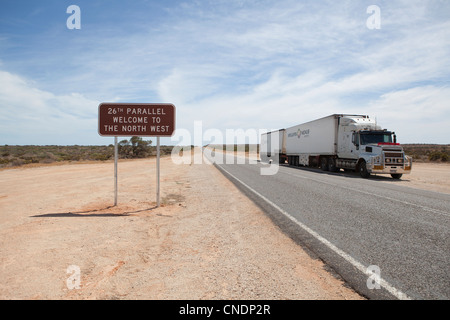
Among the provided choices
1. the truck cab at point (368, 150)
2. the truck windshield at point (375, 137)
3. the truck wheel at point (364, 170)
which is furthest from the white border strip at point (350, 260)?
the truck windshield at point (375, 137)

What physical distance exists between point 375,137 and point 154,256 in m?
18.0

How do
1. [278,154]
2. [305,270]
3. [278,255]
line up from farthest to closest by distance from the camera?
1. [278,154]
2. [278,255]
3. [305,270]

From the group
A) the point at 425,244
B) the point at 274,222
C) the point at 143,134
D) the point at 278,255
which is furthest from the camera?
the point at 143,134

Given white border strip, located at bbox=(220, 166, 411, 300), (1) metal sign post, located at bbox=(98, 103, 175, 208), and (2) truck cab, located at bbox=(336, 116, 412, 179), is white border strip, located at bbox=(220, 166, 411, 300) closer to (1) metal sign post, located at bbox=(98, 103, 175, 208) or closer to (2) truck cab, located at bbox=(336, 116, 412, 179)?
(1) metal sign post, located at bbox=(98, 103, 175, 208)

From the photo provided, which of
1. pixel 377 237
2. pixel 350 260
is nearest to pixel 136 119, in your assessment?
pixel 350 260

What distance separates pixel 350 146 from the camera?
1975cm

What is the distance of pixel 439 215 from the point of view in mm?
7191

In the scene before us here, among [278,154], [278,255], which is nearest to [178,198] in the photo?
[278,255]

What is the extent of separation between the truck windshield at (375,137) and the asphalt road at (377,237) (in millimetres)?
9366

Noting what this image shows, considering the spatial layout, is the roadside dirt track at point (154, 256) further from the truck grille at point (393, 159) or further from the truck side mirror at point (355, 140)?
the truck side mirror at point (355, 140)

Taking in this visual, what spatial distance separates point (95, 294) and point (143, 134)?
18.9 feet

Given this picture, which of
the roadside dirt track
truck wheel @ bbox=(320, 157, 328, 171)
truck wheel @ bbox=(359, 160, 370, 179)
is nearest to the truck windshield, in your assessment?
truck wheel @ bbox=(359, 160, 370, 179)

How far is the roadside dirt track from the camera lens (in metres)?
3.35
